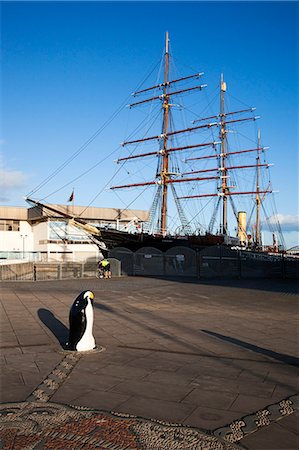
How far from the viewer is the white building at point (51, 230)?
153 feet

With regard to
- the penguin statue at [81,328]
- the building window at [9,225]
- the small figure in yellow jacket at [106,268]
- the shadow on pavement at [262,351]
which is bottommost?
the shadow on pavement at [262,351]

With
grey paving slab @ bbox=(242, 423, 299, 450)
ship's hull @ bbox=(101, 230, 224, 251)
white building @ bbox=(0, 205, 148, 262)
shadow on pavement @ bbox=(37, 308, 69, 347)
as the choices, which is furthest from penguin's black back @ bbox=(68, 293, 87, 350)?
white building @ bbox=(0, 205, 148, 262)

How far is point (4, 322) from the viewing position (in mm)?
9320

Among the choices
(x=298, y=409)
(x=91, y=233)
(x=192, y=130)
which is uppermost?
(x=192, y=130)

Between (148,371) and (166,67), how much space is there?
4749cm

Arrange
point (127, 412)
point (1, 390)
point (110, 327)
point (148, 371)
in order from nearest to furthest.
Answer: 1. point (127, 412)
2. point (1, 390)
3. point (148, 371)
4. point (110, 327)

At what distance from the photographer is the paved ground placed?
4.30 metres

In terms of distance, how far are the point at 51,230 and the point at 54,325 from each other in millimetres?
38611

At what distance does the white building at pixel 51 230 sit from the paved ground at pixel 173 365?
3433 cm

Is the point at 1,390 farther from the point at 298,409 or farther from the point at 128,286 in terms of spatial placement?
the point at 128,286

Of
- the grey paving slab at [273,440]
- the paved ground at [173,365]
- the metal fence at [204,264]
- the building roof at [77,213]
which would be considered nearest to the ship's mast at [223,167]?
the building roof at [77,213]

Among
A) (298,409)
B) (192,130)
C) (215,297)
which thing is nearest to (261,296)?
(215,297)

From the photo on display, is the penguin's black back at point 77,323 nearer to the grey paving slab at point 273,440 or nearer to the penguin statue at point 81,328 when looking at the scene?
the penguin statue at point 81,328

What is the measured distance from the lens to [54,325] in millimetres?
9219
